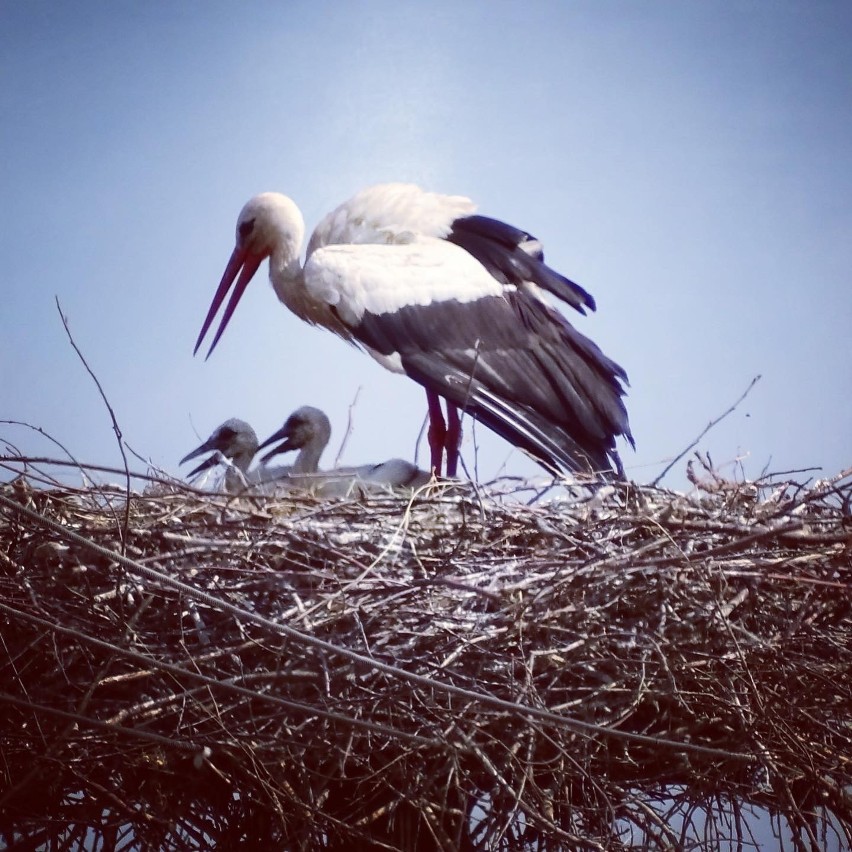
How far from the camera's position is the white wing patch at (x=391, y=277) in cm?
259

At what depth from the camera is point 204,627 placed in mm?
1393

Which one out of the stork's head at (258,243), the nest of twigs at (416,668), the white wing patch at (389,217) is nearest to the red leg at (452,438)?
the white wing patch at (389,217)

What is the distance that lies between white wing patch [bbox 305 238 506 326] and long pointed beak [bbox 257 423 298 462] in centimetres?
48

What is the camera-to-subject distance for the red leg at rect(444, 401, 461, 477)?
Answer: 2.83 metres

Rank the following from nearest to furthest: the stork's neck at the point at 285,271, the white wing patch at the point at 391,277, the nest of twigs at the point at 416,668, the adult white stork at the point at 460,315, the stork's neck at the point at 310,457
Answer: the nest of twigs at the point at 416,668 < the adult white stork at the point at 460,315 < the white wing patch at the point at 391,277 < the stork's neck at the point at 310,457 < the stork's neck at the point at 285,271

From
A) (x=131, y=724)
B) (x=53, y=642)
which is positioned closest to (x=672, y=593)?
(x=131, y=724)

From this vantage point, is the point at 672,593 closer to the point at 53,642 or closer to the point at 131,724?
the point at 131,724

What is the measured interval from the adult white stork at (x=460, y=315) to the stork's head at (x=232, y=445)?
1.41 feet

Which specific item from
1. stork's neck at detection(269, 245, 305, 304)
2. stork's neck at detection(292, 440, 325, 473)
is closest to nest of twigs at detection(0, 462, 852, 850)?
Result: stork's neck at detection(292, 440, 325, 473)

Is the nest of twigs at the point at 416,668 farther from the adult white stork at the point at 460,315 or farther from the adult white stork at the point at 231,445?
the adult white stork at the point at 231,445

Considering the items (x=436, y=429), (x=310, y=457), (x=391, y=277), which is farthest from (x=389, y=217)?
(x=310, y=457)

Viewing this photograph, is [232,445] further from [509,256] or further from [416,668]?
[416,668]

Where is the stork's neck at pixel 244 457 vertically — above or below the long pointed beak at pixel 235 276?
below

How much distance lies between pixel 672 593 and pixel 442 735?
17.0 inches
